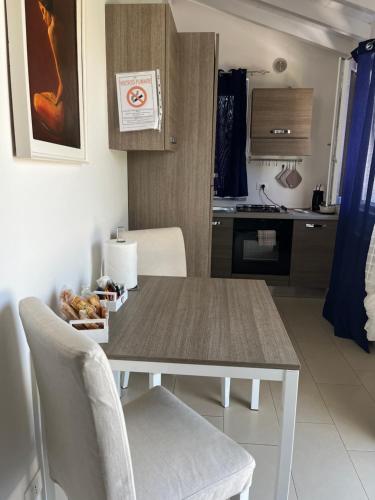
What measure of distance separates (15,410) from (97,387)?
602 millimetres

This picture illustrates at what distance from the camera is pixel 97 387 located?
754 mm

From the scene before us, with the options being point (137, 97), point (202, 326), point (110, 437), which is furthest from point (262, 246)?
point (110, 437)

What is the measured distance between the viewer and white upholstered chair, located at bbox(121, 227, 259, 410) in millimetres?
2119

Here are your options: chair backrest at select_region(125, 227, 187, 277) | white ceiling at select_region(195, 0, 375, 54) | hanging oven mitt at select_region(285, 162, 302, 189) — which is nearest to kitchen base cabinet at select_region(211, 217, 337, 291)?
hanging oven mitt at select_region(285, 162, 302, 189)

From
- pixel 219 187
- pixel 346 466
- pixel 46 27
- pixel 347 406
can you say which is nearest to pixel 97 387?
pixel 46 27

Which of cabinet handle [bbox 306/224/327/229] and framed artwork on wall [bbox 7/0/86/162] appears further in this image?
cabinet handle [bbox 306/224/327/229]

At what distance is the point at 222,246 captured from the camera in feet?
12.2

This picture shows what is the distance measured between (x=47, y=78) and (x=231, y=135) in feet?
9.15

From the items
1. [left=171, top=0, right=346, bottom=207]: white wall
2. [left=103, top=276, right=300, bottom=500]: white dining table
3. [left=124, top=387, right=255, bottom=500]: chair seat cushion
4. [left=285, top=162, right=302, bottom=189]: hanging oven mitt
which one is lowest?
[left=124, top=387, right=255, bottom=500]: chair seat cushion

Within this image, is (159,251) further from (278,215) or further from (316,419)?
(278,215)

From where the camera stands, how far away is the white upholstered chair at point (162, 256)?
212cm

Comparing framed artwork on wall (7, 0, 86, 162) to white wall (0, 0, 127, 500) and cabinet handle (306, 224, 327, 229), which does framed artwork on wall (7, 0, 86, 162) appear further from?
cabinet handle (306, 224, 327, 229)

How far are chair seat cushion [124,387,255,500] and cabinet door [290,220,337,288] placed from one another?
264 cm

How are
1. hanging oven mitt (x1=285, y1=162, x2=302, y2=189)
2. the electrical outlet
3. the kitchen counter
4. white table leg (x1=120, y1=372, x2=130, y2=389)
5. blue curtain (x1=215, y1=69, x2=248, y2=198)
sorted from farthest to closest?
hanging oven mitt (x1=285, y1=162, x2=302, y2=189)
blue curtain (x1=215, y1=69, x2=248, y2=198)
the kitchen counter
white table leg (x1=120, y1=372, x2=130, y2=389)
the electrical outlet
